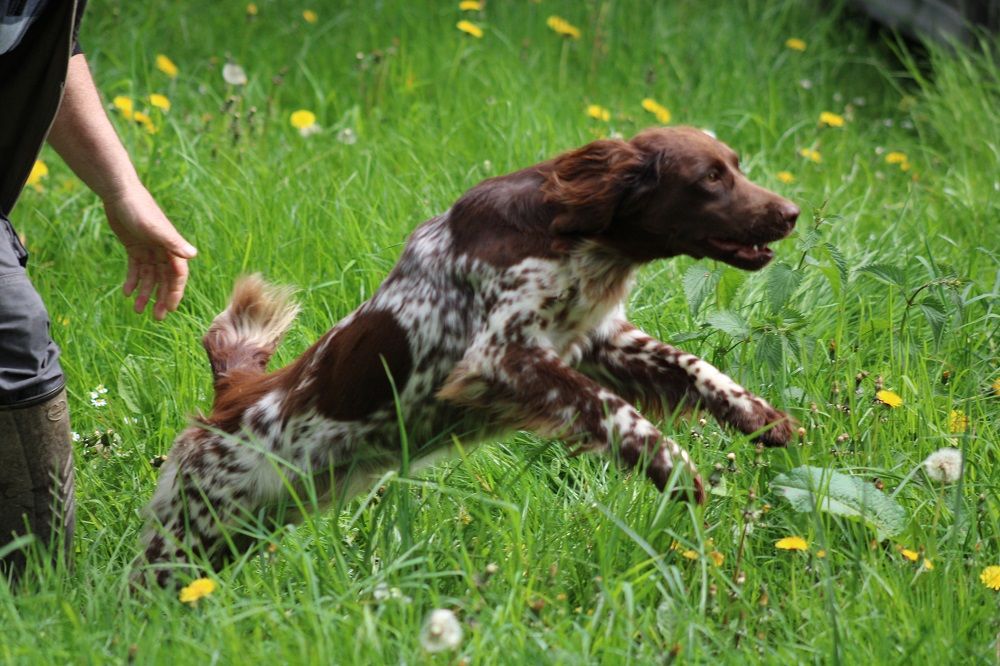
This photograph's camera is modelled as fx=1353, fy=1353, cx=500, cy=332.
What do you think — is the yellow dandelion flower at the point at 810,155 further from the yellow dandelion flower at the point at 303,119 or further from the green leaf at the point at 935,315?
the green leaf at the point at 935,315

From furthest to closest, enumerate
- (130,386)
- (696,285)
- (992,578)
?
(130,386) < (696,285) < (992,578)

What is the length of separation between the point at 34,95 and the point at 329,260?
1483 millimetres

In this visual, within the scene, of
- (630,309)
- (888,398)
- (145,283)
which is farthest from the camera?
(630,309)

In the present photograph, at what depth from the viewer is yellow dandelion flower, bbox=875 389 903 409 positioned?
3118mm

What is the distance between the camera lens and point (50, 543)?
9.70 feet

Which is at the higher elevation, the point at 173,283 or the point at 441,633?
the point at 173,283

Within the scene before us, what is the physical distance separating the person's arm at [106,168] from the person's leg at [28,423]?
34 cm

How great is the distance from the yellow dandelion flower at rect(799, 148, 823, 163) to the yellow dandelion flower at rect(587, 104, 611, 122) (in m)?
0.80

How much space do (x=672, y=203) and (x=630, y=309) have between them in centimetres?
115

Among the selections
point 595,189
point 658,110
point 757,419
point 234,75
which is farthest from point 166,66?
point 757,419

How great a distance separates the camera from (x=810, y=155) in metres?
5.48

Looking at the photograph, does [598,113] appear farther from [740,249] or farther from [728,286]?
[740,249]

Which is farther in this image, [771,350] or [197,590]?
[771,350]

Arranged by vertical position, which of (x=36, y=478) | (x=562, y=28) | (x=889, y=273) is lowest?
(x=562, y=28)
